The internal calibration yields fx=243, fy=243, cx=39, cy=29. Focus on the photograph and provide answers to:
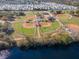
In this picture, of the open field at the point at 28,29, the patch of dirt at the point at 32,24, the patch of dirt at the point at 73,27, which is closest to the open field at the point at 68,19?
the patch of dirt at the point at 73,27

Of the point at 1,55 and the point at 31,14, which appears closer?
the point at 1,55

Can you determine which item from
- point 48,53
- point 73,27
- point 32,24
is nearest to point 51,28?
point 32,24

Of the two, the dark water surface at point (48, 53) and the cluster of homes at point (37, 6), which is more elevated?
the cluster of homes at point (37, 6)

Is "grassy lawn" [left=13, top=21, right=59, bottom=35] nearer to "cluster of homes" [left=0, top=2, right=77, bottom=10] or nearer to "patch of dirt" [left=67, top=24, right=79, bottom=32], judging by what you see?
"patch of dirt" [left=67, top=24, right=79, bottom=32]

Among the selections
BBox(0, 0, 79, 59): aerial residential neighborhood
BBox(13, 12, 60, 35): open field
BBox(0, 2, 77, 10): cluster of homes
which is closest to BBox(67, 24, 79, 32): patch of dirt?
BBox(0, 0, 79, 59): aerial residential neighborhood

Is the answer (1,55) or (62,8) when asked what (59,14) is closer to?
(62,8)

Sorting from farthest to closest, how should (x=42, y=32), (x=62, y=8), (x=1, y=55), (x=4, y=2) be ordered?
(x=4, y=2)
(x=62, y=8)
(x=42, y=32)
(x=1, y=55)

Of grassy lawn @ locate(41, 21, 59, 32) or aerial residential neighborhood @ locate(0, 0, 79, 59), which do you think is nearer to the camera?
aerial residential neighborhood @ locate(0, 0, 79, 59)

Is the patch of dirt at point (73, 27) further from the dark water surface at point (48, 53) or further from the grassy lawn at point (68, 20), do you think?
the dark water surface at point (48, 53)

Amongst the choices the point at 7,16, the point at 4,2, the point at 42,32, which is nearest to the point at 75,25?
the point at 42,32
